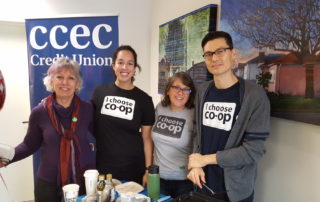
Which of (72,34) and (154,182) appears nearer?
(154,182)

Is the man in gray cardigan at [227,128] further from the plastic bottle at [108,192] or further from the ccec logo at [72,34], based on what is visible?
the ccec logo at [72,34]

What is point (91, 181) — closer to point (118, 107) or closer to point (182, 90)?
point (118, 107)

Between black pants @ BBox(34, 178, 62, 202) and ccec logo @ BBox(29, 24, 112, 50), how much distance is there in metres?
1.40

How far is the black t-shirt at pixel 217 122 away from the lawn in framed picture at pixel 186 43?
54cm

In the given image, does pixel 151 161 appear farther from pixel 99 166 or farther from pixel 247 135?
pixel 247 135

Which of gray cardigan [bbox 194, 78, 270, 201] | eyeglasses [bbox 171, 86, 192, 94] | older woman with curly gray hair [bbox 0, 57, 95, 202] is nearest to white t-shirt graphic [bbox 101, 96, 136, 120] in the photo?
older woman with curly gray hair [bbox 0, 57, 95, 202]

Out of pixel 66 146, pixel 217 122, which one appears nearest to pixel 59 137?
pixel 66 146

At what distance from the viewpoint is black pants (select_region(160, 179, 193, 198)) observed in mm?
1421

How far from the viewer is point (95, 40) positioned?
2.33 m

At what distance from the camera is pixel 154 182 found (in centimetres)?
120

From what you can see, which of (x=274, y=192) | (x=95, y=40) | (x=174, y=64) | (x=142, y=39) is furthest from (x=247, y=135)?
(x=142, y=39)

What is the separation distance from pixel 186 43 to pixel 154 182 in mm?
1192

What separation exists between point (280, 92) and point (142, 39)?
81.4 inches

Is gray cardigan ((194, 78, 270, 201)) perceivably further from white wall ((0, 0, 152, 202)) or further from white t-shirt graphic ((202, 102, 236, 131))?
white wall ((0, 0, 152, 202))
